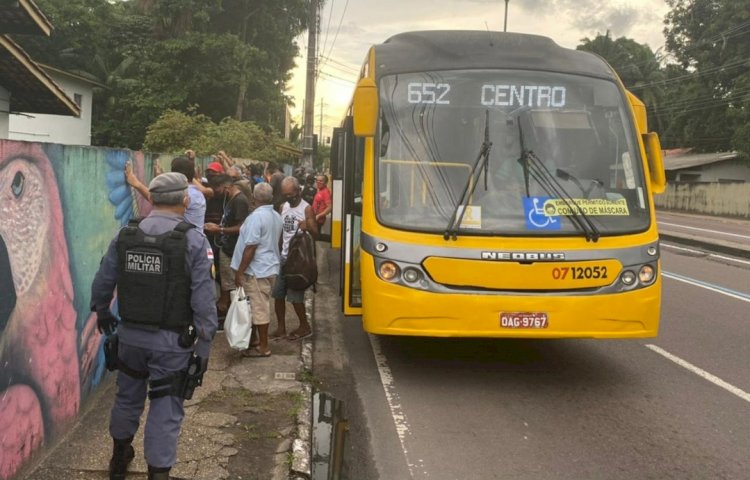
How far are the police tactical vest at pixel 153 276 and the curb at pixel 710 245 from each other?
15.6 m

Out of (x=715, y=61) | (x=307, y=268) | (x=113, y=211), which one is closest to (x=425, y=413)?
(x=307, y=268)

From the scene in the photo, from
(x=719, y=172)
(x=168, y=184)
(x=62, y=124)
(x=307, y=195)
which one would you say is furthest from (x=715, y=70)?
(x=168, y=184)

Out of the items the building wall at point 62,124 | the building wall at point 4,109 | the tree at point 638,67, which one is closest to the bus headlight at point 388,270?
the building wall at point 4,109

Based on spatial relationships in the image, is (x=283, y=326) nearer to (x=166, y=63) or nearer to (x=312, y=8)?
(x=312, y=8)

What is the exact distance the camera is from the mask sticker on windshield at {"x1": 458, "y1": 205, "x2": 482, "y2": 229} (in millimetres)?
5750

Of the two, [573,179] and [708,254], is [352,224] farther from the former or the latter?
[708,254]

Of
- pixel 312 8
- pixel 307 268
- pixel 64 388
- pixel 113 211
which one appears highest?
pixel 312 8

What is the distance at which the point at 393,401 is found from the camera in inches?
223

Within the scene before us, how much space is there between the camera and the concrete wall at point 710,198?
109ft

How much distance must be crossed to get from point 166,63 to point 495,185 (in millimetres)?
30803

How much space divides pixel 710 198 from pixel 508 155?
1348 inches

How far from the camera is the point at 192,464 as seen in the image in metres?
4.23

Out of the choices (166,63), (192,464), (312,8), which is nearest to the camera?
(192,464)

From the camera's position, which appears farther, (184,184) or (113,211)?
(113,211)
